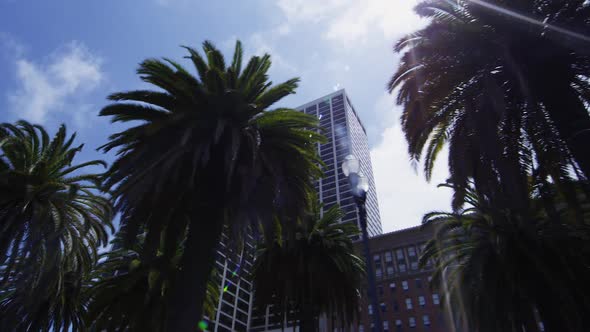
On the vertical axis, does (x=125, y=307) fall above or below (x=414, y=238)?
below

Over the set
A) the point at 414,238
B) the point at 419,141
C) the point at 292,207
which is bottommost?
the point at 292,207

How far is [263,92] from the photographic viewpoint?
593 inches

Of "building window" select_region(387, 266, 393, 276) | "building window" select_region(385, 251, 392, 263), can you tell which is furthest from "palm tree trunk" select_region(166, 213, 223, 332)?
"building window" select_region(385, 251, 392, 263)

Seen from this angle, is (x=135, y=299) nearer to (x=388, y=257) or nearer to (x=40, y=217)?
(x=40, y=217)

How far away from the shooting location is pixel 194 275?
11.9 m

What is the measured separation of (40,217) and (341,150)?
13230cm

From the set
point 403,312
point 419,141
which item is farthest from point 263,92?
point 403,312

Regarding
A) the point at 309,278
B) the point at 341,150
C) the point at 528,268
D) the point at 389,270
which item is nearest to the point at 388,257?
the point at 389,270

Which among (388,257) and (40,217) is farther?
(388,257)

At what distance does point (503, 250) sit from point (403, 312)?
65648mm

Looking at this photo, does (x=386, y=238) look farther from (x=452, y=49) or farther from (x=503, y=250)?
(x=452, y=49)

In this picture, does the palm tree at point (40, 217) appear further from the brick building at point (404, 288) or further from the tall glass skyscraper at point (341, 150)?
the tall glass skyscraper at point (341, 150)

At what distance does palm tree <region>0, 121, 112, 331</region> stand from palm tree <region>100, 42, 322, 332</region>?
3661 mm

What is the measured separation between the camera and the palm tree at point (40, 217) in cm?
1630
